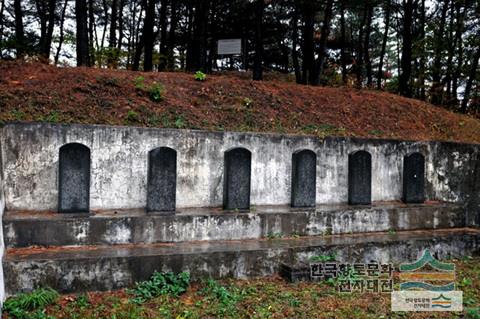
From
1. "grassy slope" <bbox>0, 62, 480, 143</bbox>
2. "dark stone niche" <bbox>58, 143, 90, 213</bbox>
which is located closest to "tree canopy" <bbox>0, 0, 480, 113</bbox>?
"grassy slope" <bbox>0, 62, 480, 143</bbox>

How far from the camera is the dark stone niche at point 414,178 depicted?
9977 millimetres

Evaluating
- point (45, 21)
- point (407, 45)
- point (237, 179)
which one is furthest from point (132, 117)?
point (45, 21)

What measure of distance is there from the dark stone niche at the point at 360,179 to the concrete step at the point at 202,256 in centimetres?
100

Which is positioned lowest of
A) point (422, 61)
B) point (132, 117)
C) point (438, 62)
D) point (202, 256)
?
point (202, 256)

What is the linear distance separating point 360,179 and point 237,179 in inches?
119

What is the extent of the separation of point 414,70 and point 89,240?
19.1 m

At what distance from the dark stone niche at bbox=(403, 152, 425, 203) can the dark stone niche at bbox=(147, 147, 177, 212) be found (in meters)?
5.78

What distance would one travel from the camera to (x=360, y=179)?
9484 mm

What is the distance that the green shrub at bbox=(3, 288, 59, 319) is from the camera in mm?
5102

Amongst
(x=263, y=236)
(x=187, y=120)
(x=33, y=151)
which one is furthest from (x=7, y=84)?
(x=263, y=236)

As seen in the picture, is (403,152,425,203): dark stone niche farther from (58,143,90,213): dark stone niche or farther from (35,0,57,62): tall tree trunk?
(35,0,57,62): tall tree trunk

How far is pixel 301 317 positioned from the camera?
18.2 feet

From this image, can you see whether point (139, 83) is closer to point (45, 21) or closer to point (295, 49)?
point (45, 21)

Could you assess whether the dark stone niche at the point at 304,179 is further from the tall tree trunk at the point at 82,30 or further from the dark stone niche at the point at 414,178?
the tall tree trunk at the point at 82,30
